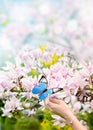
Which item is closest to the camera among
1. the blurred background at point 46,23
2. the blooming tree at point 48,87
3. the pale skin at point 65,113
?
the pale skin at point 65,113

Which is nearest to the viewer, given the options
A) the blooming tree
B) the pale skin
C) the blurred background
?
the pale skin

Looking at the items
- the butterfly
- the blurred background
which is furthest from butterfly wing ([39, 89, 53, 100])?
the blurred background

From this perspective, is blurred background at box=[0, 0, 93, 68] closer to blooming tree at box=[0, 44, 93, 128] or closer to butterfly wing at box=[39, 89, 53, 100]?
blooming tree at box=[0, 44, 93, 128]

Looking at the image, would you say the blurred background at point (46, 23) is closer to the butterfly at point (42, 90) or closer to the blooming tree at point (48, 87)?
the blooming tree at point (48, 87)

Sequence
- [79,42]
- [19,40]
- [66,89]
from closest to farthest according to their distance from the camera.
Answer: [66,89], [79,42], [19,40]

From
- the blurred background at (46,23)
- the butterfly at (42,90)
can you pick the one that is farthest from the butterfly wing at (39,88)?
the blurred background at (46,23)

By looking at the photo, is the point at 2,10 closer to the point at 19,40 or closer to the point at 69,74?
the point at 19,40

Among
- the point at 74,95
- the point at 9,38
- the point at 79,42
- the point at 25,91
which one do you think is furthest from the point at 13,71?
the point at 9,38

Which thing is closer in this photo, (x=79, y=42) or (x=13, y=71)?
(x=13, y=71)

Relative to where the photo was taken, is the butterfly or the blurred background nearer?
the butterfly
